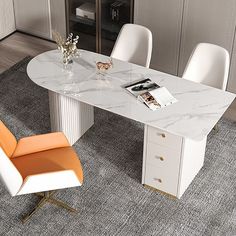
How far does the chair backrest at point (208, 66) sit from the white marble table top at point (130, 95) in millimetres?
375

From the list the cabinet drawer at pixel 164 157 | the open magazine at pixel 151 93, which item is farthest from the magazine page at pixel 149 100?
the cabinet drawer at pixel 164 157

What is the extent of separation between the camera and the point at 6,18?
640 cm

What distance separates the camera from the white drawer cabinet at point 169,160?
395cm

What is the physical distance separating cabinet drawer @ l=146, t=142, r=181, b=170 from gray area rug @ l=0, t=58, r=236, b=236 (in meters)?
0.29

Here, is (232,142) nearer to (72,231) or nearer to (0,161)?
(72,231)

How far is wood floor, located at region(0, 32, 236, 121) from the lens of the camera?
19.8 feet

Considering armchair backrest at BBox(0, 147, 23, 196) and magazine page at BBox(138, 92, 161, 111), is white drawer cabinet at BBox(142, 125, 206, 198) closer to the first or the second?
magazine page at BBox(138, 92, 161, 111)

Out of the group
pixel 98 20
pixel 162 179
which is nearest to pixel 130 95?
pixel 162 179

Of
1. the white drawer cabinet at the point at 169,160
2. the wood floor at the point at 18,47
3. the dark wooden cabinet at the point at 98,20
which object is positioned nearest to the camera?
the white drawer cabinet at the point at 169,160

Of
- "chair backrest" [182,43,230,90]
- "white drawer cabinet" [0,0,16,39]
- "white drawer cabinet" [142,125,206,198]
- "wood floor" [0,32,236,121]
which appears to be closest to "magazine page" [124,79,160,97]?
"white drawer cabinet" [142,125,206,198]

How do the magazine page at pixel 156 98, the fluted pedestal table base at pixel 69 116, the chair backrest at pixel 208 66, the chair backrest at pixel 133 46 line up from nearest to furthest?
the magazine page at pixel 156 98, the fluted pedestal table base at pixel 69 116, the chair backrest at pixel 208 66, the chair backrest at pixel 133 46

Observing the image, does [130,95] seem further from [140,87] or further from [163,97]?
[163,97]

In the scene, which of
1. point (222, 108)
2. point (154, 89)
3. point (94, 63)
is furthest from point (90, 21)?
point (222, 108)

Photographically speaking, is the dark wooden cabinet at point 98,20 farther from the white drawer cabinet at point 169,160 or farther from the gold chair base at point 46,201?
the gold chair base at point 46,201
